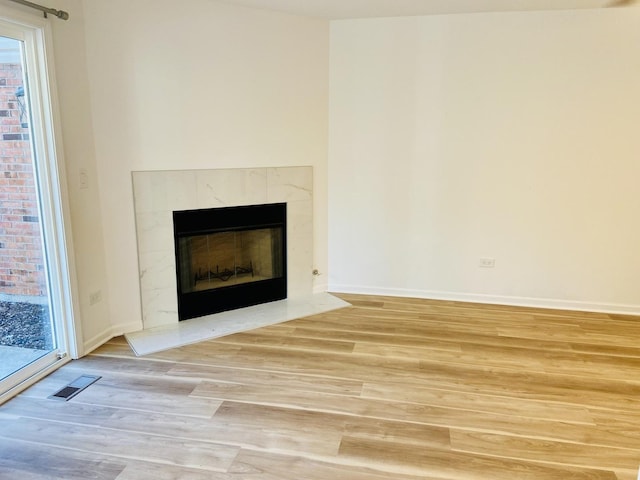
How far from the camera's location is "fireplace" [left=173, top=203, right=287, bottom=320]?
377 centimetres

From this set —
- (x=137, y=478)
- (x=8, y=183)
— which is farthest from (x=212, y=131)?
(x=137, y=478)

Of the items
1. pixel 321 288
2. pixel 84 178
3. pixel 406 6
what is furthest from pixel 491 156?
pixel 84 178

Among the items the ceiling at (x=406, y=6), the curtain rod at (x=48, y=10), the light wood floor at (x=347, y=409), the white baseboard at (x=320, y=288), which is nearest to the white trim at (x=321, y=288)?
the white baseboard at (x=320, y=288)

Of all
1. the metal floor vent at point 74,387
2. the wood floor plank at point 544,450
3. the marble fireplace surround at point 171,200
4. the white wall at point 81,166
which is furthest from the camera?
the marble fireplace surround at point 171,200

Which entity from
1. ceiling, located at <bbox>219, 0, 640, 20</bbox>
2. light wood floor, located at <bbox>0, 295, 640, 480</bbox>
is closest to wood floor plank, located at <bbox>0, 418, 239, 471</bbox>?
light wood floor, located at <bbox>0, 295, 640, 480</bbox>

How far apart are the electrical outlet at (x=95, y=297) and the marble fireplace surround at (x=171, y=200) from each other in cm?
33

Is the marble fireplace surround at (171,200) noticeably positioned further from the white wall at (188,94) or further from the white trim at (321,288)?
the white trim at (321,288)

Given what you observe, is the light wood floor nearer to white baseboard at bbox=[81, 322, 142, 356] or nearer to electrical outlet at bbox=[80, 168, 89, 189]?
white baseboard at bbox=[81, 322, 142, 356]

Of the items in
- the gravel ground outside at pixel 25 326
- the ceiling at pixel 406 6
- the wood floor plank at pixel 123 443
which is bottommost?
the wood floor plank at pixel 123 443

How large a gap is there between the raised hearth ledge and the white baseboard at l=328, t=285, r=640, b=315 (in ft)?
1.17

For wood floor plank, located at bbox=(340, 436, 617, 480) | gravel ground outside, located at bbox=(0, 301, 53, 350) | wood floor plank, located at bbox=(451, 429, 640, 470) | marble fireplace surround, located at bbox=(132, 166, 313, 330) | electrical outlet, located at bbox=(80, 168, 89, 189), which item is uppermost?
electrical outlet, located at bbox=(80, 168, 89, 189)

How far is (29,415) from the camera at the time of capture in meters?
2.43

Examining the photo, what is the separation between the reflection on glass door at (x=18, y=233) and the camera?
8.61ft

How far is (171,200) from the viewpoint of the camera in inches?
141
